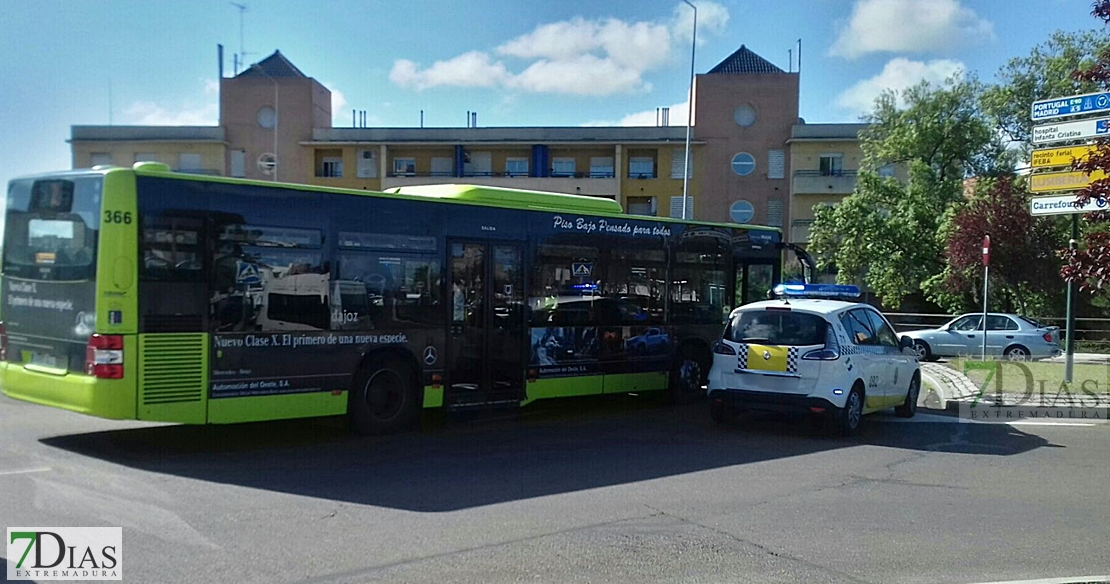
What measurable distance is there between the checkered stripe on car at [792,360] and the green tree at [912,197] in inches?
1105

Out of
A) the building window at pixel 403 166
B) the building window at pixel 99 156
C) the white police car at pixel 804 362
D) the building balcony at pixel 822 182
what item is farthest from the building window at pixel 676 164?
the white police car at pixel 804 362

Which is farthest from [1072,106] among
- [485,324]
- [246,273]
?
[246,273]

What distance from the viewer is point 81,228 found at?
9.29 m

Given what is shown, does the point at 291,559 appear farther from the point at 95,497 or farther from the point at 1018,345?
the point at 1018,345

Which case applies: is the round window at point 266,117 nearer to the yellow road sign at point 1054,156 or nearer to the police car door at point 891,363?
the yellow road sign at point 1054,156

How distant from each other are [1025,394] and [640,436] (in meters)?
8.07

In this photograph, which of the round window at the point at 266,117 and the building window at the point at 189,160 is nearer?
the building window at the point at 189,160

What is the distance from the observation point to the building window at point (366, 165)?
182ft

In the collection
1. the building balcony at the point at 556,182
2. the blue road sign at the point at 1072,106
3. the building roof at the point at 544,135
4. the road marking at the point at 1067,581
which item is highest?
the building roof at the point at 544,135

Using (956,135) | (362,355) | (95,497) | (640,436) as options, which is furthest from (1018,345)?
(95,497)

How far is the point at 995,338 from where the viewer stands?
27.4 m

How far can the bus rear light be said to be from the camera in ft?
29.4

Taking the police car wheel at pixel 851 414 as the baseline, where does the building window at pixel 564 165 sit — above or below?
above

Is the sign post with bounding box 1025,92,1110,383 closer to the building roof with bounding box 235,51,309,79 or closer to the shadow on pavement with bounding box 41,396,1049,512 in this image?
the shadow on pavement with bounding box 41,396,1049,512
